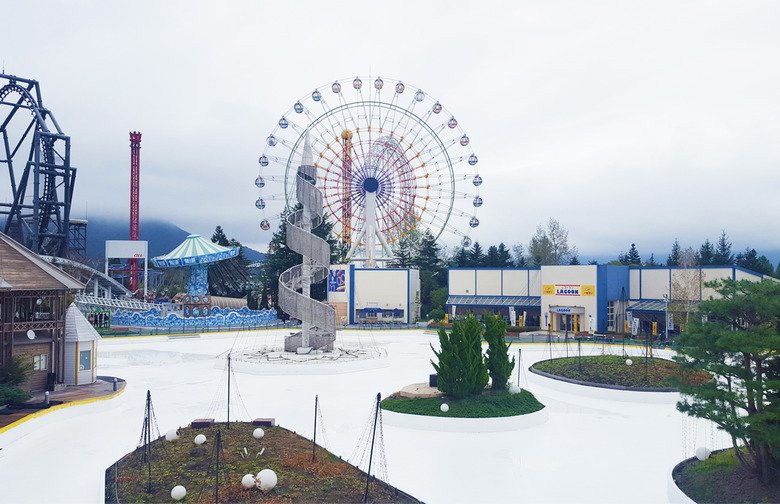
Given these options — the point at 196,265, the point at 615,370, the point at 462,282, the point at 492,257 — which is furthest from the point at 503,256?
the point at 615,370

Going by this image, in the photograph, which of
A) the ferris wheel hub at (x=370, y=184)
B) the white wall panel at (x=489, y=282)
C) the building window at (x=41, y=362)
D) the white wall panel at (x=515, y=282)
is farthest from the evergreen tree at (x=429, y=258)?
the building window at (x=41, y=362)

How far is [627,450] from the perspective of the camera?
564 inches

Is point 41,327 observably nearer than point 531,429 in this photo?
No

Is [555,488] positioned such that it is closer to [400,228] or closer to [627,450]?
[627,450]

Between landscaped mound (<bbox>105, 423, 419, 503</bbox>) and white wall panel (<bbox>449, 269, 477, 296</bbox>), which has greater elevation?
white wall panel (<bbox>449, 269, 477, 296</bbox>)

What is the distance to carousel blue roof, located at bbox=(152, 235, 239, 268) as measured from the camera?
172ft

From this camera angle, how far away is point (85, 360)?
71.1 feet

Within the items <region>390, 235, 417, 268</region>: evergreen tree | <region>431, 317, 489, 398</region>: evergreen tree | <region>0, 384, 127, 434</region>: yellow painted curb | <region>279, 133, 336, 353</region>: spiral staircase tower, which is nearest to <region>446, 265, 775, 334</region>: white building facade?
<region>279, 133, 336, 353</region>: spiral staircase tower

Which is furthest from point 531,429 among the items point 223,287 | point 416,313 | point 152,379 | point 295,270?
point 223,287

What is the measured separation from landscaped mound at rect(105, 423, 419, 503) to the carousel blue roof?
133 feet

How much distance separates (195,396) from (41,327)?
587 cm

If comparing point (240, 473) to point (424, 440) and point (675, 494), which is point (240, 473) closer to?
point (424, 440)

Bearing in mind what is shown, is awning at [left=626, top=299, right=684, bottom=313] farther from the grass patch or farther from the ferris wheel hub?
the grass patch

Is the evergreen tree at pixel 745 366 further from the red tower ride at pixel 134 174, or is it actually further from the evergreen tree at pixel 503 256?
the red tower ride at pixel 134 174
